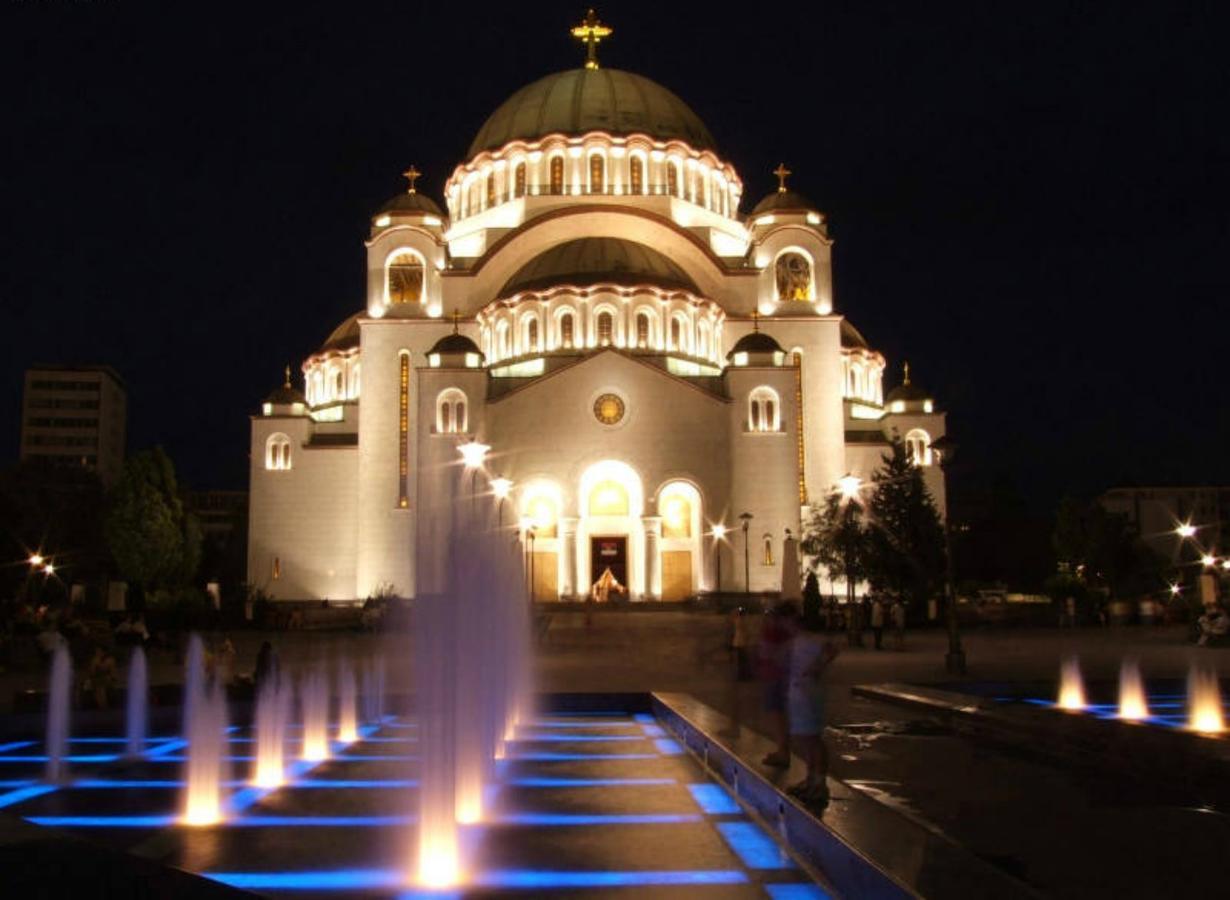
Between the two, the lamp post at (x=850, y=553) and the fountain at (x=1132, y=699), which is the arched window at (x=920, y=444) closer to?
the lamp post at (x=850, y=553)

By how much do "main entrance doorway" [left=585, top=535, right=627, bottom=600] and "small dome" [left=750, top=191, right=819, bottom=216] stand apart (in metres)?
15.3

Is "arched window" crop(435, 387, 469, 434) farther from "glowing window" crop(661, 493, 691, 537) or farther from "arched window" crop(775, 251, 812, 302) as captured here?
"arched window" crop(775, 251, 812, 302)

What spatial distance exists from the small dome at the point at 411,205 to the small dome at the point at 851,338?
16854mm

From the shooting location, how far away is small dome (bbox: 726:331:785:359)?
124ft

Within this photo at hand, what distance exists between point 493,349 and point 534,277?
2914 millimetres

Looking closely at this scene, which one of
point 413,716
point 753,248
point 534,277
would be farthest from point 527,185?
point 413,716

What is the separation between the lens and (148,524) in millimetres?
44375

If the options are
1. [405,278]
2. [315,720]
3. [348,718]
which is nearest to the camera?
[315,720]

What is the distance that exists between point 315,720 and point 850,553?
773 inches

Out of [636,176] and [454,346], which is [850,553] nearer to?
[454,346]

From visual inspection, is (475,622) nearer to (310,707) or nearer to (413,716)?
(310,707)

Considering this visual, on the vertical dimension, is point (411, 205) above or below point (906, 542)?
above

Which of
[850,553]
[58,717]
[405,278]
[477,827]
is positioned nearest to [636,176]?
[405,278]

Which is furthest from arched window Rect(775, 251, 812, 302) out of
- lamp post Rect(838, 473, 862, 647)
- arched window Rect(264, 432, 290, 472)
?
arched window Rect(264, 432, 290, 472)
